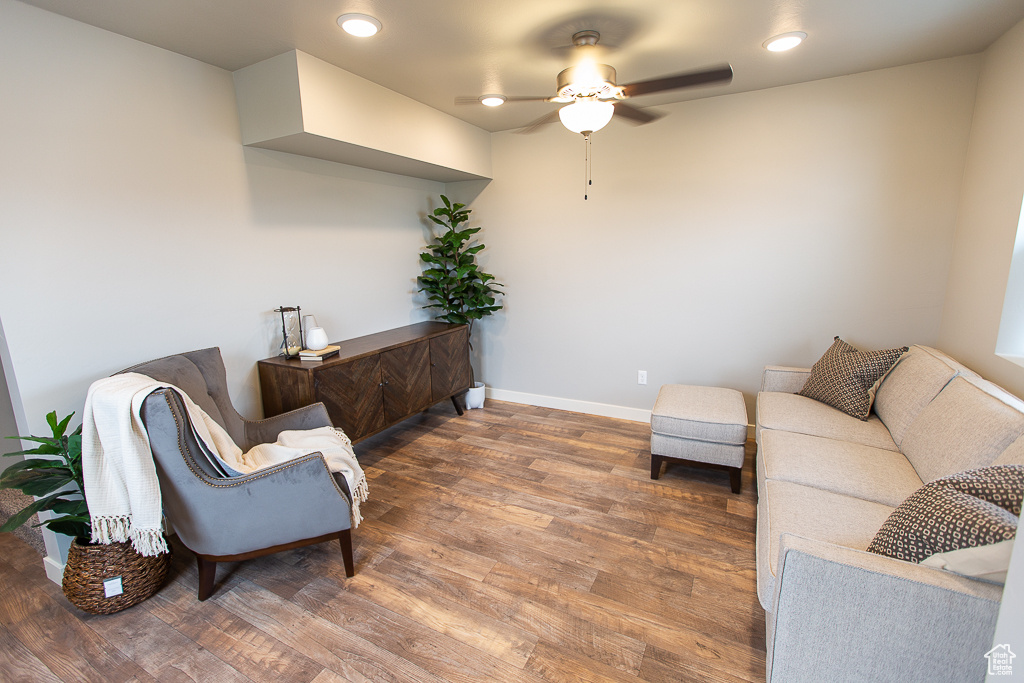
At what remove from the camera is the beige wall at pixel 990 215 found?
6.89 feet

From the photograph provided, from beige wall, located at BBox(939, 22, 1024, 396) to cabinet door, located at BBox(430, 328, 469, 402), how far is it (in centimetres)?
321

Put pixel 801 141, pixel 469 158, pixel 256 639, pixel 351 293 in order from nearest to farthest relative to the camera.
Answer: pixel 256 639, pixel 801 141, pixel 351 293, pixel 469 158

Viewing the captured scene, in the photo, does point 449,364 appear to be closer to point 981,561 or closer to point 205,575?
point 205,575

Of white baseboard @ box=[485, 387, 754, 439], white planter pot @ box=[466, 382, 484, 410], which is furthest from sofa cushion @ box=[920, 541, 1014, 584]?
white planter pot @ box=[466, 382, 484, 410]

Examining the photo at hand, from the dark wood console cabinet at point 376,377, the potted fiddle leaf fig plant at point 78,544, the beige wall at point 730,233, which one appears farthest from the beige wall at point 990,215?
the potted fiddle leaf fig plant at point 78,544

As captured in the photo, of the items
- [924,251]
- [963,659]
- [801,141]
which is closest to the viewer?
[963,659]

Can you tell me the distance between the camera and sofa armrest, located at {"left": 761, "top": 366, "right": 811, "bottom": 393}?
2.93m

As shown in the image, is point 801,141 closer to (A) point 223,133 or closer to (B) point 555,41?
(B) point 555,41

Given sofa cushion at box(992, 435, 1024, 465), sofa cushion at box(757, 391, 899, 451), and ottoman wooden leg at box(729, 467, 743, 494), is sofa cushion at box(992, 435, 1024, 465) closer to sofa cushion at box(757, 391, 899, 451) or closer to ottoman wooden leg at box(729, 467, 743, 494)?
sofa cushion at box(757, 391, 899, 451)

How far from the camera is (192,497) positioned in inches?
68.4

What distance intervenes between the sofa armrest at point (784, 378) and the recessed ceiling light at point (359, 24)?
3.00 meters

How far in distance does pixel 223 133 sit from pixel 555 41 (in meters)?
1.86

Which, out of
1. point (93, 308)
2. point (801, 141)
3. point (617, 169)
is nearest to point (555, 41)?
point (617, 169)

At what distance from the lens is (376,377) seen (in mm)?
3039
